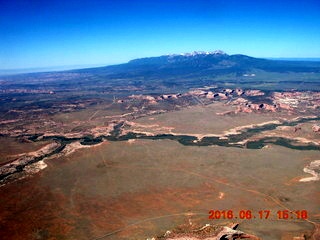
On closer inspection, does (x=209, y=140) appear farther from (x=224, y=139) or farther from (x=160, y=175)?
(x=160, y=175)

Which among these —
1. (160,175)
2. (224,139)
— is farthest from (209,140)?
(160,175)

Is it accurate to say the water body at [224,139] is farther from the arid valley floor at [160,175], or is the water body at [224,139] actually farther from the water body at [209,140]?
the arid valley floor at [160,175]

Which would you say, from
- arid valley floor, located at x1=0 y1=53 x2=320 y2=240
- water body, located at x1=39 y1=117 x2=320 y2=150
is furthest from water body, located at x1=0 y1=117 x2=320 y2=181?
arid valley floor, located at x1=0 y1=53 x2=320 y2=240

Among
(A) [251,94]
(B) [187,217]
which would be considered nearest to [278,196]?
(B) [187,217]

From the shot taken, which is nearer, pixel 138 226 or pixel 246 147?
pixel 138 226

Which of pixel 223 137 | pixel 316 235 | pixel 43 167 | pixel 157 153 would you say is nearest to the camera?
pixel 316 235

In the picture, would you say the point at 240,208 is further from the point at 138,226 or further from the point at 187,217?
the point at 138,226

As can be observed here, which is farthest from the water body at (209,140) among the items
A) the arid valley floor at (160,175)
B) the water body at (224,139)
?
the arid valley floor at (160,175)

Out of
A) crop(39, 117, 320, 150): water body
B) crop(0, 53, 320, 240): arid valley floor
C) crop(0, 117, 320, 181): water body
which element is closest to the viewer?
crop(0, 53, 320, 240): arid valley floor

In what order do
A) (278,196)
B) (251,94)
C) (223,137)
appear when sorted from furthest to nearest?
(251,94) < (223,137) < (278,196)

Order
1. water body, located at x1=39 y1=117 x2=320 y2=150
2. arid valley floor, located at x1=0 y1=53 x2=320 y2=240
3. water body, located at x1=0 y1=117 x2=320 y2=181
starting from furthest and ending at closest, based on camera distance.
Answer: water body, located at x1=39 y1=117 x2=320 y2=150 → water body, located at x1=0 y1=117 x2=320 y2=181 → arid valley floor, located at x1=0 y1=53 x2=320 y2=240

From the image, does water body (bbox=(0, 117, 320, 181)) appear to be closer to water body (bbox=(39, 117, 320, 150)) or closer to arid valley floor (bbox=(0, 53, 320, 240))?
water body (bbox=(39, 117, 320, 150))
